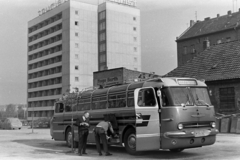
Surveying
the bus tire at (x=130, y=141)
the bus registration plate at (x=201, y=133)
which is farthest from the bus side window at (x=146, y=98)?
the bus registration plate at (x=201, y=133)

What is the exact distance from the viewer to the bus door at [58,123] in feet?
60.9

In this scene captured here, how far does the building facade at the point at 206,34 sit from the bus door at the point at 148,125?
5204 cm

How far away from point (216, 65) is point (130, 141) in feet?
66.5

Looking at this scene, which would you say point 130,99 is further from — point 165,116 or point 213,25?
point 213,25

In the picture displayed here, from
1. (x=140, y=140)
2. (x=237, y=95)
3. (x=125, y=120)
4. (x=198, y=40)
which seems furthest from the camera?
(x=198, y=40)

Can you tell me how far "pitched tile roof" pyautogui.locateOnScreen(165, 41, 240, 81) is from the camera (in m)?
29.7

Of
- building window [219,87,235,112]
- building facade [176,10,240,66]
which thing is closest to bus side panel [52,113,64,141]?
building window [219,87,235,112]

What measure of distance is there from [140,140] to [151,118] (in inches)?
34.4

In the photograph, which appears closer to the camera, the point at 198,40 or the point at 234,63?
the point at 234,63

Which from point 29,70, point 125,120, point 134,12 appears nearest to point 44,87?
point 29,70

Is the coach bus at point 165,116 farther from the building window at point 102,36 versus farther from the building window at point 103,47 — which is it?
the building window at point 102,36

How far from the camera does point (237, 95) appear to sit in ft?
94.1

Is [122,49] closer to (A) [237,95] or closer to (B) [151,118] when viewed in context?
(A) [237,95]

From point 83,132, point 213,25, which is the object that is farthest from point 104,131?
point 213,25
